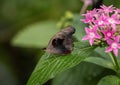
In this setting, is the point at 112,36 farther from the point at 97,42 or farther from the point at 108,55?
the point at 108,55

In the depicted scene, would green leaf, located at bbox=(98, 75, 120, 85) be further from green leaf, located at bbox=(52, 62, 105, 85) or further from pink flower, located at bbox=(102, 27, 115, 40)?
green leaf, located at bbox=(52, 62, 105, 85)

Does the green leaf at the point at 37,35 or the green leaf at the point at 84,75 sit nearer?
the green leaf at the point at 84,75

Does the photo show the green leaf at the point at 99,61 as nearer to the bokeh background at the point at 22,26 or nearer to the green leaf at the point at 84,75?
the green leaf at the point at 84,75

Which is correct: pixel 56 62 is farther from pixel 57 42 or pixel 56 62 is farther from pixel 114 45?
pixel 114 45

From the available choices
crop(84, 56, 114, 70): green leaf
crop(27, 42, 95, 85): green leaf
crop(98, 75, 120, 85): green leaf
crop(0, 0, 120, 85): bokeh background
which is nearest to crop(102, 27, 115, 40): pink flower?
crop(27, 42, 95, 85): green leaf

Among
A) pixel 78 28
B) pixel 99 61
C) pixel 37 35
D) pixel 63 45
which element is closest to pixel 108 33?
pixel 63 45

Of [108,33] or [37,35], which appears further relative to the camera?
[37,35]

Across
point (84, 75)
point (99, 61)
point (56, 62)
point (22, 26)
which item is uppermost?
point (56, 62)

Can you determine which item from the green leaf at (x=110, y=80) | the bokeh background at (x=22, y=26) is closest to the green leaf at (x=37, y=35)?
the bokeh background at (x=22, y=26)

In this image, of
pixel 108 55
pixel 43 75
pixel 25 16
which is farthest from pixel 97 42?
pixel 25 16
